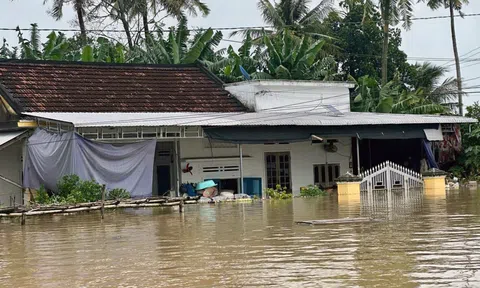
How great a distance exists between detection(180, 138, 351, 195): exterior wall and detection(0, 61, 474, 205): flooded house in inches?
1.4

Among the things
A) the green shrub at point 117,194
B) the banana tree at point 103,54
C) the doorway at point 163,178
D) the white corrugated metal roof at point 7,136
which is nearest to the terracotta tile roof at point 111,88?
the white corrugated metal roof at point 7,136

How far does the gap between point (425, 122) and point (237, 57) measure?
9.27 metres

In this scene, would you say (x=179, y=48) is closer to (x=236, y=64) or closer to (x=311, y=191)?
(x=236, y=64)

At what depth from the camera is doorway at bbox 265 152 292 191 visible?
110 feet

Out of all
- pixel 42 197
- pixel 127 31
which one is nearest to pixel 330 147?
pixel 42 197

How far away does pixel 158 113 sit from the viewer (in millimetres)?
30953

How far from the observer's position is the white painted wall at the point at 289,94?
34.1 m

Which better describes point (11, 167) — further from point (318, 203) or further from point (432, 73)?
point (432, 73)

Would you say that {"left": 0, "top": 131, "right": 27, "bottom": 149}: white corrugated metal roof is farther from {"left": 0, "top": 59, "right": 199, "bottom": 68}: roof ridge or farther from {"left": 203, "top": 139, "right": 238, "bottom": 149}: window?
{"left": 203, "top": 139, "right": 238, "bottom": 149}: window

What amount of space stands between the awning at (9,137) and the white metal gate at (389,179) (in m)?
11.4

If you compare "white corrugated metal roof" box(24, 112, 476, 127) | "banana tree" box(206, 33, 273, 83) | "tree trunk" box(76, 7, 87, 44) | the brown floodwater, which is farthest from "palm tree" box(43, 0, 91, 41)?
the brown floodwater

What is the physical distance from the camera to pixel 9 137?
28.9 meters

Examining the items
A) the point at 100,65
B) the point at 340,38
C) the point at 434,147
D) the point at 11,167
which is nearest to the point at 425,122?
the point at 434,147

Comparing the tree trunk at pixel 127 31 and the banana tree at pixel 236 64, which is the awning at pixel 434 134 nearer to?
the banana tree at pixel 236 64
